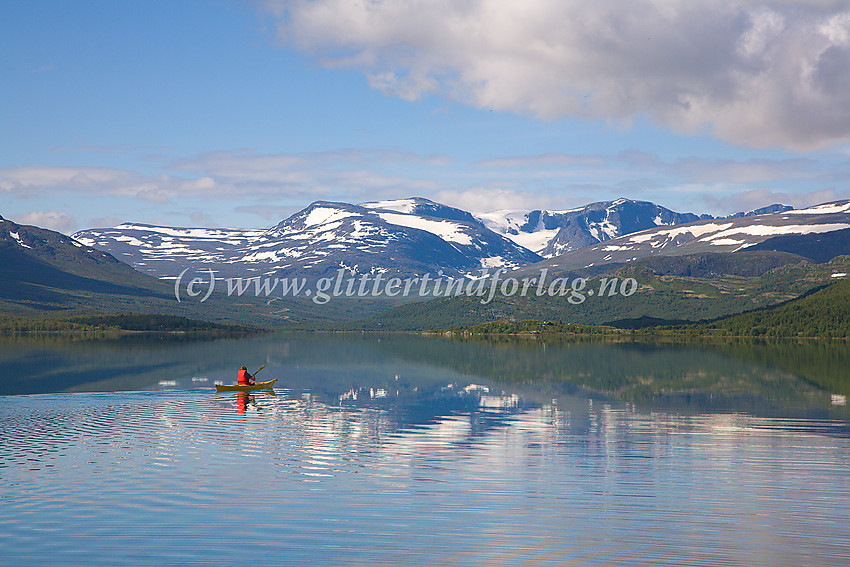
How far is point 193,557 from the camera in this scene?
84.6 ft

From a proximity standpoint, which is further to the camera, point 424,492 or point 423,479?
point 423,479

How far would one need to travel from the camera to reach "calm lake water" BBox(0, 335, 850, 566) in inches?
1057

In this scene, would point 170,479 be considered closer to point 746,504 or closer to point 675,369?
point 746,504

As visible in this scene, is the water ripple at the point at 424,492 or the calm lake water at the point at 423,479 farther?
the calm lake water at the point at 423,479

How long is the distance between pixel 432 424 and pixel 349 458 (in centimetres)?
1565

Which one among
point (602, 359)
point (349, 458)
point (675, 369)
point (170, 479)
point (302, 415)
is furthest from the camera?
point (602, 359)

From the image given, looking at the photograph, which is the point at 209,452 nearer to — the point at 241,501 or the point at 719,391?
the point at 241,501

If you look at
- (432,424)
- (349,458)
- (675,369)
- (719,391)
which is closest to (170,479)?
(349,458)

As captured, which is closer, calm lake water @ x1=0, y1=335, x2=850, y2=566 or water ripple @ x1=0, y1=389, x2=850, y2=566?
water ripple @ x1=0, y1=389, x2=850, y2=566

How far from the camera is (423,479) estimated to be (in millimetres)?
37562

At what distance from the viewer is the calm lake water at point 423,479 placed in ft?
88.1

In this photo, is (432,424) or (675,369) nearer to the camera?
(432,424)

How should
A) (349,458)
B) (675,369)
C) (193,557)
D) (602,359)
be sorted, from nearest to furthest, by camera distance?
(193,557) < (349,458) < (675,369) < (602,359)

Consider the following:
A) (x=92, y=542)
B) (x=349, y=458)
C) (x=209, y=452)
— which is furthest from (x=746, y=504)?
(x=209, y=452)
